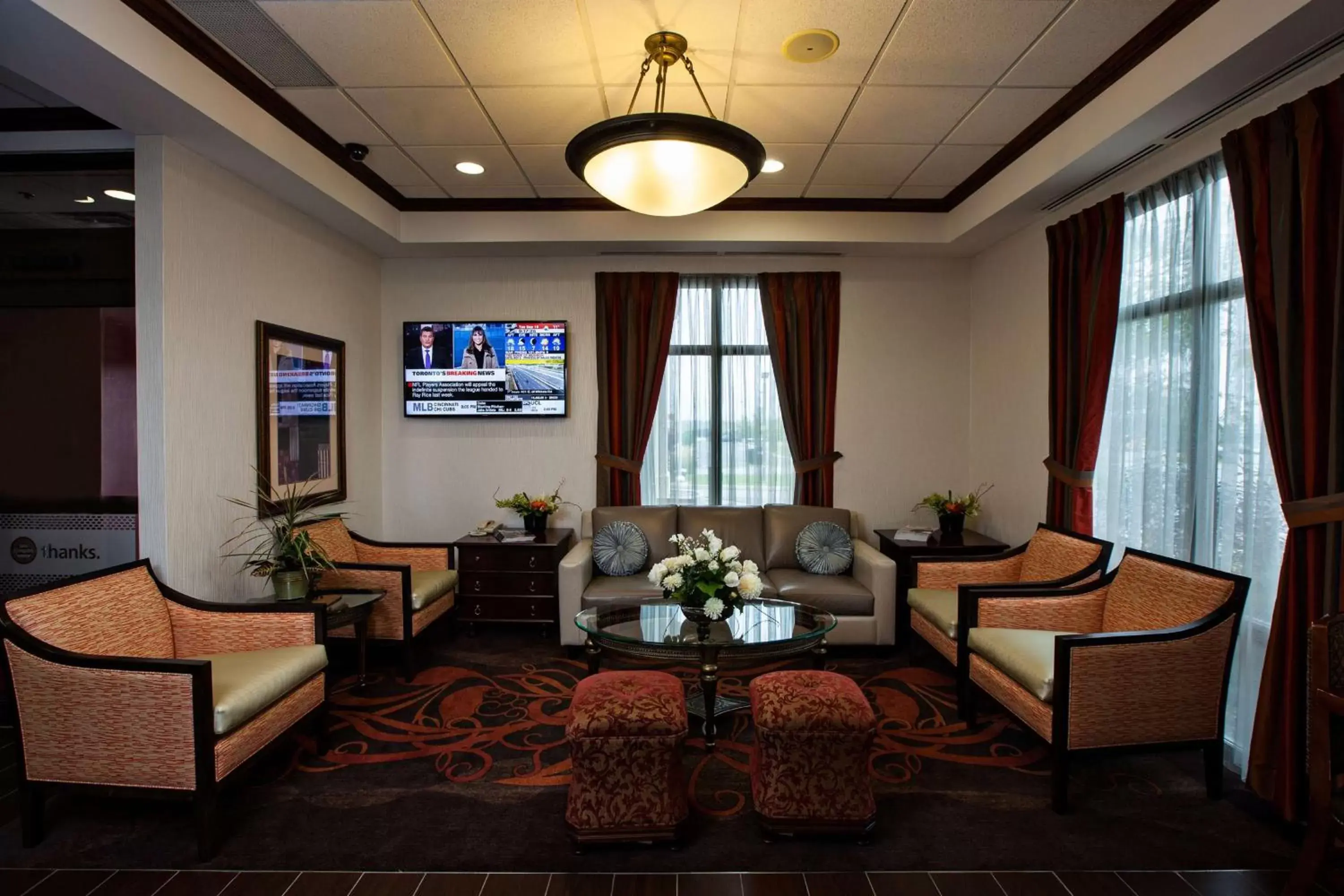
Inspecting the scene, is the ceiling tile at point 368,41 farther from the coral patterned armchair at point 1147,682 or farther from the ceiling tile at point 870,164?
the coral patterned armchair at point 1147,682

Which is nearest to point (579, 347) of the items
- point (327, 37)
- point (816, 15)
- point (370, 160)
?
point (370, 160)

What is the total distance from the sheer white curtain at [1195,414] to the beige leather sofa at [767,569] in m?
1.40

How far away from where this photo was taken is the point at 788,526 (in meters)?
4.84

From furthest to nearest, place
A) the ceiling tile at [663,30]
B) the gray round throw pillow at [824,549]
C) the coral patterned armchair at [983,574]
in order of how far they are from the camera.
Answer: the gray round throw pillow at [824,549] → the coral patterned armchair at [983,574] → the ceiling tile at [663,30]

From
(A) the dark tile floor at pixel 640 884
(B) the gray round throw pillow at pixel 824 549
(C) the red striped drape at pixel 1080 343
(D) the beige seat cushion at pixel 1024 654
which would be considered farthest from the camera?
(B) the gray round throw pillow at pixel 824 549

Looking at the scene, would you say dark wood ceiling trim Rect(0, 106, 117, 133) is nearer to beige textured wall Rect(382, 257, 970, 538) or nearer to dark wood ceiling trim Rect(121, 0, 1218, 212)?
dark wood ceiling trim Rect(121, 0, 1218, 212)

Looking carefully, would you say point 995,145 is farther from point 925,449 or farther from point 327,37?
point 327,37

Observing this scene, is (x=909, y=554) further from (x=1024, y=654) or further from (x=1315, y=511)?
(x=1315, y=511)

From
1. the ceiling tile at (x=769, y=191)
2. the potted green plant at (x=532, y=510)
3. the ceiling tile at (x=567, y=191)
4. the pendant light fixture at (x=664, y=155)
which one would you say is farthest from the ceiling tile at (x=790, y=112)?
the potted green plant at (x=532, y=510)

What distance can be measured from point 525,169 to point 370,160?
0.91 meters

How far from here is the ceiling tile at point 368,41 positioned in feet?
8.22

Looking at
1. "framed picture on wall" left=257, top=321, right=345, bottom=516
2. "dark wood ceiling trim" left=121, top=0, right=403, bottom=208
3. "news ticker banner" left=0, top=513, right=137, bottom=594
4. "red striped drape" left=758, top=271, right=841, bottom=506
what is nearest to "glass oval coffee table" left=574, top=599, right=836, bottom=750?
"red striped drape" left=758, top=271, right=841, bottom=506

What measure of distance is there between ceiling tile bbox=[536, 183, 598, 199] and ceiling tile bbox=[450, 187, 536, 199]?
89 millimetres

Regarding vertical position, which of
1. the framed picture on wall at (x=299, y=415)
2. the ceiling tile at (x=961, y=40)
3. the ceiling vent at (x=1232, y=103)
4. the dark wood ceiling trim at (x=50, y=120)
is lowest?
the framed picture on wall at (x=299, y=415)
